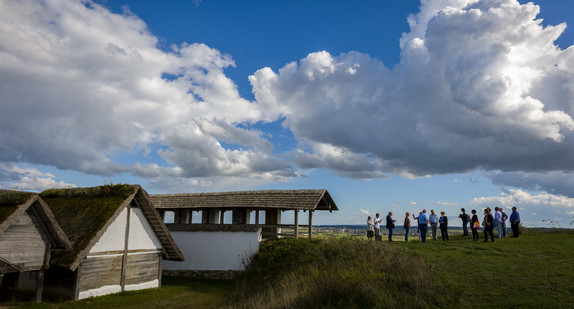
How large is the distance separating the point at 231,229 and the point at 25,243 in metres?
11.2

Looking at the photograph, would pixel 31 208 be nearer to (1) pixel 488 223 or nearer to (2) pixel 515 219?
(1) pixel 488 223

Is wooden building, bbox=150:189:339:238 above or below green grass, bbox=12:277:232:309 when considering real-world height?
above

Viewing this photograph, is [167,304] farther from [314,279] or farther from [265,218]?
[265,218]

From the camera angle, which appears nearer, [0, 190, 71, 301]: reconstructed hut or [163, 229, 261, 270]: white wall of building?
[0, 190, 71, 301]: reconstructed hut

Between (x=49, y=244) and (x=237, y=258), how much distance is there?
Answer: 10471 mm

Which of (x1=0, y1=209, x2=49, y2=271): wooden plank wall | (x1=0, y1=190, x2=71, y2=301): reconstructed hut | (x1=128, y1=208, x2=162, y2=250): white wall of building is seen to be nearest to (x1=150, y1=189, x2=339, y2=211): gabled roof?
(x1=128, y1=208, x2=162, y2=250): white wall of building

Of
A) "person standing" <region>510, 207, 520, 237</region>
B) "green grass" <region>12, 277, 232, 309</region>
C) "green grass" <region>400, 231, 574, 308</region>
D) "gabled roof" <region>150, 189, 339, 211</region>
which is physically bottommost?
"green grass" <region>12, 277, 232, 309</region>

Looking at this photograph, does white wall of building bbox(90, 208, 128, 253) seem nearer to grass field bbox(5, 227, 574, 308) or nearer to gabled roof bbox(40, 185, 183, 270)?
gabled roof bbox(40, 185, 183, 270)

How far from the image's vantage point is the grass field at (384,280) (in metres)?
10.9

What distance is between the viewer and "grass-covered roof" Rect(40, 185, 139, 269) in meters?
16.0

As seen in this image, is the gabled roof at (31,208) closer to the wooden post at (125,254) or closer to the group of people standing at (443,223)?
the wooden post at (125,254)

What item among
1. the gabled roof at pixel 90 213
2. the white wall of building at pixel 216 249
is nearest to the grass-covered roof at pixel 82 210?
the gabled roof at pixel 90 213

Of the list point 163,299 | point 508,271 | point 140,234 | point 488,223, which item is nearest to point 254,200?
point 140,234

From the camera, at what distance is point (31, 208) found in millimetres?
15227
